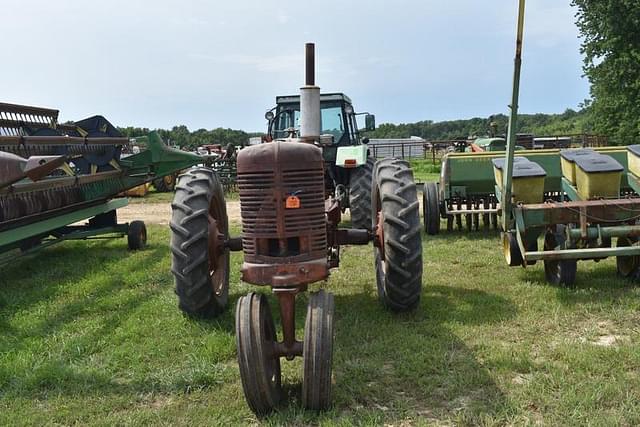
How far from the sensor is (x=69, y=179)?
698 cm

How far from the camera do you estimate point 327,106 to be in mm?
9469

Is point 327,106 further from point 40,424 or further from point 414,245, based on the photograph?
point 40,424

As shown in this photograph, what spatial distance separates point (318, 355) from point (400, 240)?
1519mm

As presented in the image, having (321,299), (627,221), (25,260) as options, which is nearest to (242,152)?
(321,299)

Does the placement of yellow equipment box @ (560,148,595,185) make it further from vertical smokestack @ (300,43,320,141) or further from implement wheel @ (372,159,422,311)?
vertical smokestack @ (300,43,320,141)

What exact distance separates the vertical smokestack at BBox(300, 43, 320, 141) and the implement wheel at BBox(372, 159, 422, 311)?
68 cm

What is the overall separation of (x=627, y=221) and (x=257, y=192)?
3.46 m

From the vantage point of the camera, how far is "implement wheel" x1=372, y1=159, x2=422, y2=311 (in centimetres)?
428

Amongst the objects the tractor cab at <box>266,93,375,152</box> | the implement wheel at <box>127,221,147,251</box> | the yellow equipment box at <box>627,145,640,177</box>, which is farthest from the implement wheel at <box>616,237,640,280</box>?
the implement wheel at <box>127,221,147,251</box>

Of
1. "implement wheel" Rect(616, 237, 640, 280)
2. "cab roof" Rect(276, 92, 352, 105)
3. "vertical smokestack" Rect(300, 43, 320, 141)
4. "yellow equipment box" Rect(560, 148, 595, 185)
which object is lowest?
"implement wheel" Rect(616, 237, 640, 280)

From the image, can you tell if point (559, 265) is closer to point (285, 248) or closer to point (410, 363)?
point (410, 363)

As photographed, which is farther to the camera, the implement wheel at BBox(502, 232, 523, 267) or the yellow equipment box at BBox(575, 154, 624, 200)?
the implement wheel at BBox(502, 232, 523, 267)

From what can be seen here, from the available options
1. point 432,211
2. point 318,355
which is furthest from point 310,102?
point 432,211

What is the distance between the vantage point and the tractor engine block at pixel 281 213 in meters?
3.35
